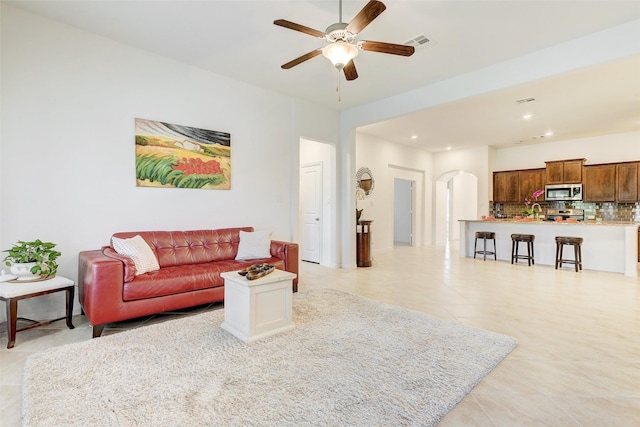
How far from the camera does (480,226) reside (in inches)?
282

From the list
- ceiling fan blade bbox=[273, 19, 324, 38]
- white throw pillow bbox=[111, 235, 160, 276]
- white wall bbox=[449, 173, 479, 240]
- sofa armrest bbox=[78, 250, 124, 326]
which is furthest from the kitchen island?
sofa armrest bbox=[78, 250, 124, 326]

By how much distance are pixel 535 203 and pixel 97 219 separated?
9.49 meters

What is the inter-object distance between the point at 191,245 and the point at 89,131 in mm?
1647

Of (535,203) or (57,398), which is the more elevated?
(535,203)

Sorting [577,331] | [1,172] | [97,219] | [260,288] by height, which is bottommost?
[577,331]

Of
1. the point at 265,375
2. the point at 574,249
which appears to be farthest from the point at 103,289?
the point at 574,249

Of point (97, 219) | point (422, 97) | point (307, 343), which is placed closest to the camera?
point (307, 343)

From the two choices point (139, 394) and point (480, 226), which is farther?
point (480, 226)

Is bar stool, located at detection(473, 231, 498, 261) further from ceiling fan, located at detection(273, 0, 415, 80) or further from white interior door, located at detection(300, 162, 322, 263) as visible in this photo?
ceiling fan, located at detection(273, 0, 415, 80)

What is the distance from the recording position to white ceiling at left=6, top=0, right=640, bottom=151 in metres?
2.81

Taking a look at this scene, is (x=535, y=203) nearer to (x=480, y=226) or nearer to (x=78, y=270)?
(x=480, y=226)

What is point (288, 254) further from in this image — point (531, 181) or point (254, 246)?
point (531, 181)

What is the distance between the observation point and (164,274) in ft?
9.95

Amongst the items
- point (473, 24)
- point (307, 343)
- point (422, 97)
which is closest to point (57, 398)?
point (307, 343)
